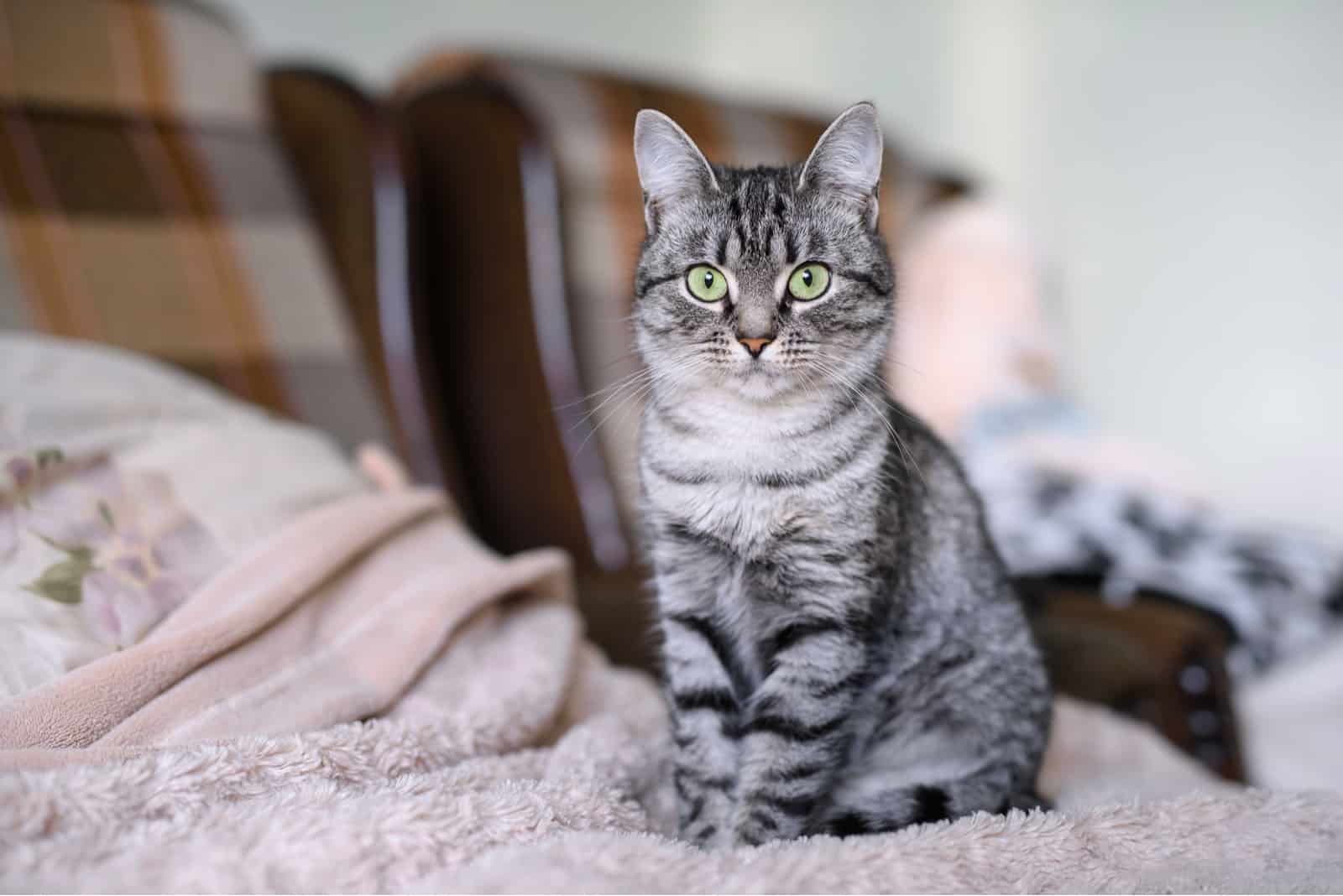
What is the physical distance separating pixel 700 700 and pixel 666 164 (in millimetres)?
557

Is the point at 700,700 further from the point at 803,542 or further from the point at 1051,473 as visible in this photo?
the point at 1051,473

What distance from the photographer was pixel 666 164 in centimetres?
103

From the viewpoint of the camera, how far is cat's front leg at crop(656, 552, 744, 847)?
0.96 metres

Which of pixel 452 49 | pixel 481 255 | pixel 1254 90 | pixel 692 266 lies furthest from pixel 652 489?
pixel 1254 90

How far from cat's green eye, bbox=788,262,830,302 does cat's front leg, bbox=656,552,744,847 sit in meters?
0.29

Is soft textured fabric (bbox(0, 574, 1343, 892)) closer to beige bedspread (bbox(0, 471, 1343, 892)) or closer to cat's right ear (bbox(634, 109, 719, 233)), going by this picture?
beige bedspread (bbox(0, 471, 1343, 892))

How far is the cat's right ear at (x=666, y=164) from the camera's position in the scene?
1005 mm

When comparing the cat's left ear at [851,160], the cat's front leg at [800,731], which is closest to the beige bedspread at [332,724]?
the cat's front leg at [800,731]

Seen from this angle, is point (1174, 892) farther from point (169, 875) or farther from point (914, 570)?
point (169, 875)

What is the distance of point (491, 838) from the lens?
76 centimetres

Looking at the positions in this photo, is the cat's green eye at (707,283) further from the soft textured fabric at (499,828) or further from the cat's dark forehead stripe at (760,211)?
the soft textured fabric at (499,828)

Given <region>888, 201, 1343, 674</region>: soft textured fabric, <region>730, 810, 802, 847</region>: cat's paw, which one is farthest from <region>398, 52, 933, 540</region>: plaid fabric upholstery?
<region>730, 810, 802, 847</region>: cat's paw

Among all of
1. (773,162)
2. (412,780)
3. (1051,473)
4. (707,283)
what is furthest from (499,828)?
(773,162)

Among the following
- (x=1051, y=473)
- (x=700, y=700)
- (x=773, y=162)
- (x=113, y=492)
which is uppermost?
(x=773, y=162)
